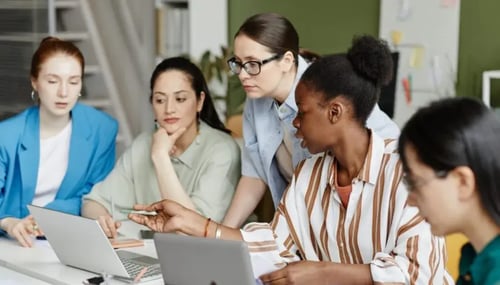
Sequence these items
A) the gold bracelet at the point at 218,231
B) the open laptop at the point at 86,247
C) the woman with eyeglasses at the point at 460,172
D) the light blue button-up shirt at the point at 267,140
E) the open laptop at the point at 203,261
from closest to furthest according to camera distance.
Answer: the woman with eyeglasses at the point at 460,172 → the open laptop at the point at 203,261 → the open laptop at the point at 86,247 → the gold bracelet at the point at 218,231 → the light blue button-up shirt at the point at 267,140

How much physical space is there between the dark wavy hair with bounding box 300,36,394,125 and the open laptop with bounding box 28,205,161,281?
0.63 m

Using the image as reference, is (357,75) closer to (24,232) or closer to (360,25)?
(24,232)

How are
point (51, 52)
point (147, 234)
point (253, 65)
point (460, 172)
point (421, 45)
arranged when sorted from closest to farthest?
1. point (460, 172)
2. point (253, 65)
3. point (147, 234)
4. point (51, 52)
5. point (421, 45)

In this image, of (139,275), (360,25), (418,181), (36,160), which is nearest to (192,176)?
(36,160)

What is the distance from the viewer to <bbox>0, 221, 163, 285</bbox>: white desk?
207 centimetres

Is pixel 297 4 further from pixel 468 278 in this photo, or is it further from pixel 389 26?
pixel 468 278

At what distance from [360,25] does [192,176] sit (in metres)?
2.42

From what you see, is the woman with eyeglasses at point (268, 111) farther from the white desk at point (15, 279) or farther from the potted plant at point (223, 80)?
the potted plant at point (223, 80)

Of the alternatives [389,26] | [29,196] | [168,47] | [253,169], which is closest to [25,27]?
[168,47]

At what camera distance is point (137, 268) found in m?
2.11

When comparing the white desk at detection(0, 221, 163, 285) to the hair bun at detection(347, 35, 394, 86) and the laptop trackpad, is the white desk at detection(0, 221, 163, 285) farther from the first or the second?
the hair bun at detection(347, 35, 394, 86)

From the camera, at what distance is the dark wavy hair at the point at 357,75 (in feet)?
6.53

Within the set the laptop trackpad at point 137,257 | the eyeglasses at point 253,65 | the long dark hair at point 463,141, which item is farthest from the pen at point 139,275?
the long dark hair at point 463,141

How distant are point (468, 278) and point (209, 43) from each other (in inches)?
176
